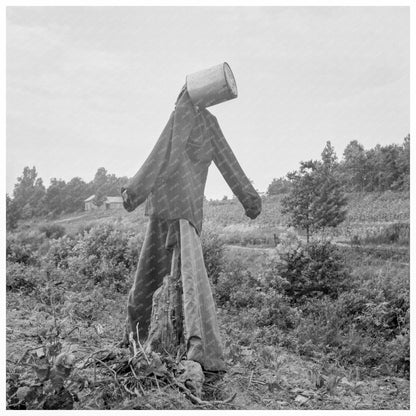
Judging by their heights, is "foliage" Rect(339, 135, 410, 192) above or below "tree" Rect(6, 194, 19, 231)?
above

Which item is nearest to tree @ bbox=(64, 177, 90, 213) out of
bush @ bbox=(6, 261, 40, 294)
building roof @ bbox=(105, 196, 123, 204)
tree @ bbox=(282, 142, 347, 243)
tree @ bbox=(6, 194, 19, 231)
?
building roof @ bbox=(105, 196, 123, 204)

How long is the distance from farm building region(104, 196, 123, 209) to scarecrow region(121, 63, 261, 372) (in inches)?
398

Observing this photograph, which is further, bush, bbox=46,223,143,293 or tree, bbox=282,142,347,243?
tree, bbox=282,142,347,243

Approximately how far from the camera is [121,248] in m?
9.25

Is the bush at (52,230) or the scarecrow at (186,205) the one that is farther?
the bush at (52,230)

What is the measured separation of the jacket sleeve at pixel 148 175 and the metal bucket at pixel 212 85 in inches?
10.9

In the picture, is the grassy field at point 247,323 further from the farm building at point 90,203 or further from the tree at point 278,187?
the farm building at point 90,203

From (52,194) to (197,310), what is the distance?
1287cm

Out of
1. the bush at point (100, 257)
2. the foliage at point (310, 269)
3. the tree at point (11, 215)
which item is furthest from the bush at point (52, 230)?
the foliage at point (310, 269)

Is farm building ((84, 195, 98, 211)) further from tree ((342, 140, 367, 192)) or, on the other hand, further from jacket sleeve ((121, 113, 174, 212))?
jacket sleeve ((121, 113, 174, 212))

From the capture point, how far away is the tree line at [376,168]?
13.4 metres

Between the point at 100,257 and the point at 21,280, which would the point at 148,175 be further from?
the point at 100,257

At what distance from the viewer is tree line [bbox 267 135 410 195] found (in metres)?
13.4

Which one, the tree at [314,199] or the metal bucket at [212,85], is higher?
the metal bucket at [212,85]
